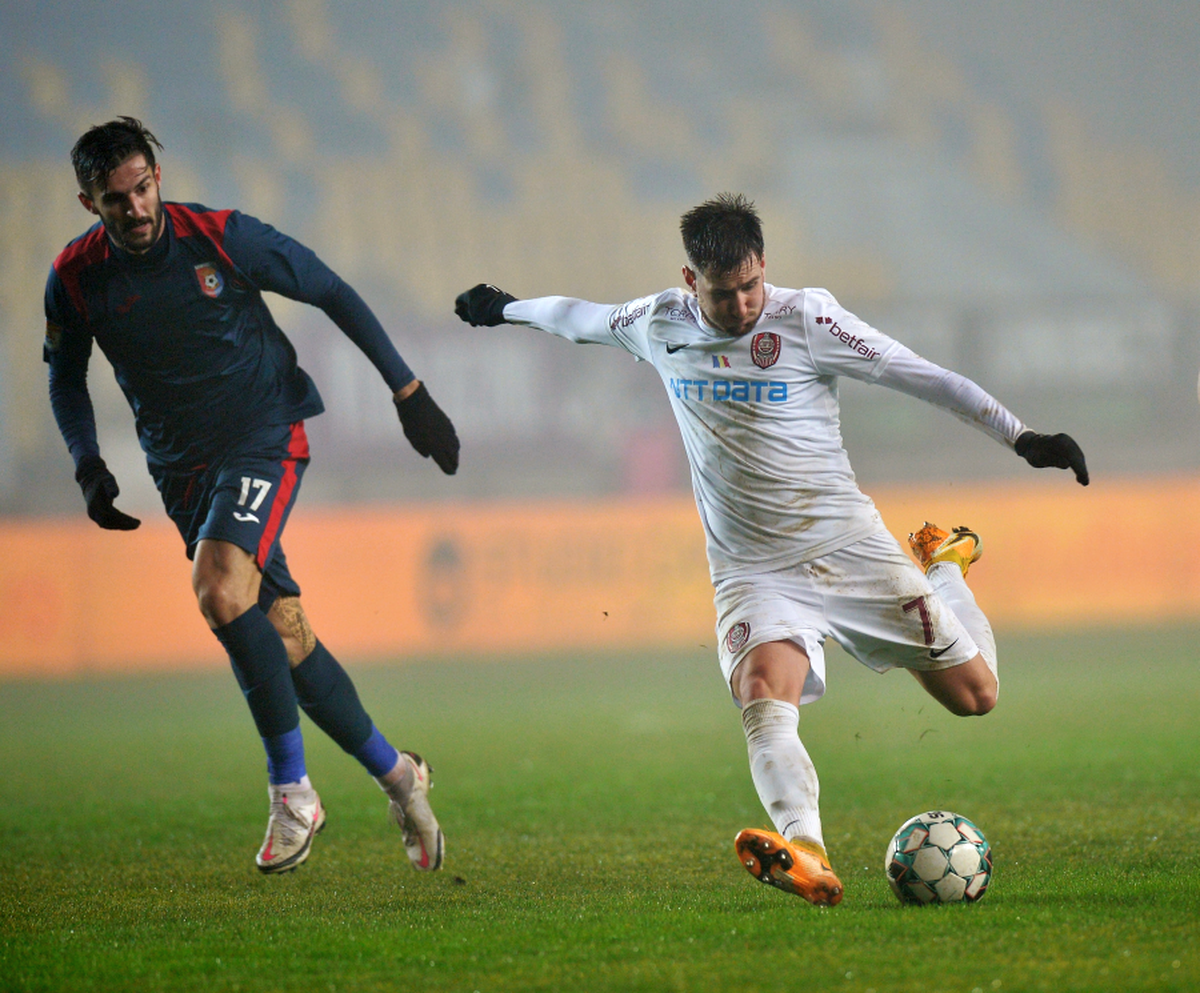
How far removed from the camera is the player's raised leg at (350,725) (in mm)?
5141

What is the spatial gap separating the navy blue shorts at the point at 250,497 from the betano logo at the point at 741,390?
1.54 meters

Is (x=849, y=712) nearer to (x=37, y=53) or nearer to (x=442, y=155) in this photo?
(x=442, y=155)

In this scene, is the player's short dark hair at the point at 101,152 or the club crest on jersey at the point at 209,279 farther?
the club crest on jersey at the point at 209,279

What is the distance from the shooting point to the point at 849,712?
500 inches

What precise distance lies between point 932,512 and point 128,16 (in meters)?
15.5

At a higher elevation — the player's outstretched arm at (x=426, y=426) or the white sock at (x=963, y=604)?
the player's outstretched arm at (x=426, y=426)

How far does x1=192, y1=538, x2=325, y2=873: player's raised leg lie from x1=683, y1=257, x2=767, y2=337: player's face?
1.77m

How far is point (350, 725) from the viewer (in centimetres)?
515

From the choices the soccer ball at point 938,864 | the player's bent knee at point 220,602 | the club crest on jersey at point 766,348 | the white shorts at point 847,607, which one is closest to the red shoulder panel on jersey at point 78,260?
the player's bent knee at point 220,602

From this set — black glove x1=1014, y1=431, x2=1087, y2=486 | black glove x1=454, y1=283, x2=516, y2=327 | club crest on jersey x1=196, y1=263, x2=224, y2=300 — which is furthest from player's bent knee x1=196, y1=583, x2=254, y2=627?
black glove x1=1014, y1=431, x2=1087, y2=486

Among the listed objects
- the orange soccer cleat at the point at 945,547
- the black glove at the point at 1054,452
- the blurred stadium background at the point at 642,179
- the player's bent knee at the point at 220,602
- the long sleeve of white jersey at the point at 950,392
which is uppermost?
the blurred stadium background at the point at 642,179

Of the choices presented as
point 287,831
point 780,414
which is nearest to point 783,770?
point 780,414

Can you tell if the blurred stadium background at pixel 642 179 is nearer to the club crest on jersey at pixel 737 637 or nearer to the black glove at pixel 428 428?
the black glove at pixel 428 428

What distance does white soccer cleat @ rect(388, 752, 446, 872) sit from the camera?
16.8ft
